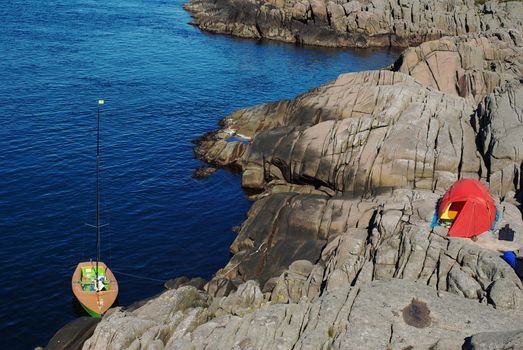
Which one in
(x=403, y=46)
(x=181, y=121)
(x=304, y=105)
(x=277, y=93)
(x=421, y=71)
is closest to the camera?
(x=304, y=105)

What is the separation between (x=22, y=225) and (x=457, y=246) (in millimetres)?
34845

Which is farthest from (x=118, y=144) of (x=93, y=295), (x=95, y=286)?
(x=93, y=295)

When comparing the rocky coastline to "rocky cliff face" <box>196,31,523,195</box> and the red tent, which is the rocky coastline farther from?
the red tent

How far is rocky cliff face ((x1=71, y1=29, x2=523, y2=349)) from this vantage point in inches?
1046

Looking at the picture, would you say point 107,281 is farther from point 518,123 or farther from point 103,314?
point 518,123

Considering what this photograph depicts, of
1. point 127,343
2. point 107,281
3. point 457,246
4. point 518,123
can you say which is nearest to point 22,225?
point 107,281

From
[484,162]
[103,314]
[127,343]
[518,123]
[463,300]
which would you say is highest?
[518,123]

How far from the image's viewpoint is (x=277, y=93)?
8681 cm

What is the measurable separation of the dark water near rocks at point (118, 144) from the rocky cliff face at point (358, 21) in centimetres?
618

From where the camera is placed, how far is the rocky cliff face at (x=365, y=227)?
1046 inches

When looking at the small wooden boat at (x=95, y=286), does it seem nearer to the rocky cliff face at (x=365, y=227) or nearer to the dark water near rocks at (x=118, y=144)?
the dark water near rocks at (x=118, y=144)

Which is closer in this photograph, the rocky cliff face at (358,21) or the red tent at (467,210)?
the red tent at (467,210)

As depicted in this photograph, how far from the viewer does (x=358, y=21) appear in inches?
4897

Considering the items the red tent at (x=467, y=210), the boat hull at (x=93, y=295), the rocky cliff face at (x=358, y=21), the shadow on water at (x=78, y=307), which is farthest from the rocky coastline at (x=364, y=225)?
the rocky cliff face at (x=358, y=21)
